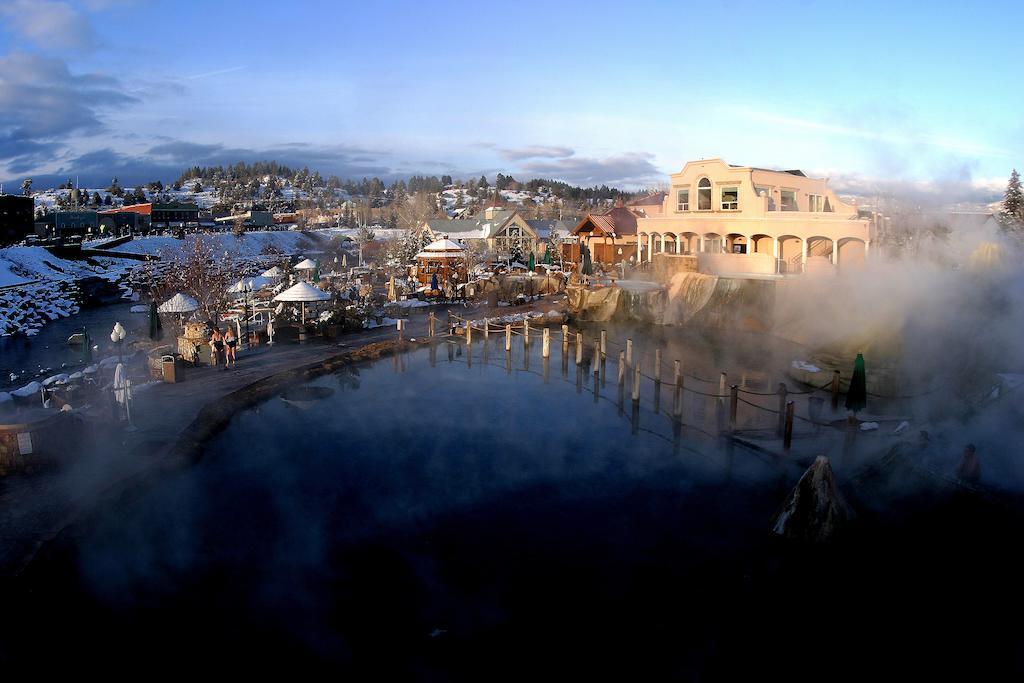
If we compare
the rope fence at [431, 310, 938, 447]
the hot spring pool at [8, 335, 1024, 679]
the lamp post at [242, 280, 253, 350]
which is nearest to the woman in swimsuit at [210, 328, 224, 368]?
the lamp post at [242, 280, 253, 350]

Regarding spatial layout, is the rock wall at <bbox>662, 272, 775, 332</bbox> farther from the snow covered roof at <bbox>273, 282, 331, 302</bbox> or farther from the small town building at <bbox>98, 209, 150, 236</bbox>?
the small town building at <bbox>98, 209, 150, 236</bbox>

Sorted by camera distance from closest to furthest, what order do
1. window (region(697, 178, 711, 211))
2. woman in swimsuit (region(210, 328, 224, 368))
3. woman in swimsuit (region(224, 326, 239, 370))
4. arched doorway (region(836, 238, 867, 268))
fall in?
1. woman in swimsuit (region(224, 326, 239, 370))
2. woman in swimsuit (region(210, 328, 224, 368))
3. arched doorway (region(836, 238, 867, 268))
4. window (region(697, 178, 711, 211))

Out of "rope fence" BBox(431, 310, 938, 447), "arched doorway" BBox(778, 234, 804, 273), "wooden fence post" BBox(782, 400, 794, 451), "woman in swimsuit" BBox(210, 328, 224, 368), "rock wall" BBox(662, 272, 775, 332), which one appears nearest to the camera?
"wooden fence post" BBox(782, 400, 794, 451)

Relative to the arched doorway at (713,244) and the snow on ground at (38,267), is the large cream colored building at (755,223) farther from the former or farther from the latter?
the snow on ground at (38,267)

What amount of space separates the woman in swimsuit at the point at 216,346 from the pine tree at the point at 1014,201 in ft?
119

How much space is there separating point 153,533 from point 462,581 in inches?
196

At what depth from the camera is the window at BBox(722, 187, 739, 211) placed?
34.7 m

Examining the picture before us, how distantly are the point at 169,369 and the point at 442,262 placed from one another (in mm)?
23598

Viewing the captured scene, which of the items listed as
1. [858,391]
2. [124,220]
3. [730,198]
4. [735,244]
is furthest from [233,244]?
[858,391]

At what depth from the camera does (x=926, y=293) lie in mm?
21781

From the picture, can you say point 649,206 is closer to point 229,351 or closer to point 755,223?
point 755,223

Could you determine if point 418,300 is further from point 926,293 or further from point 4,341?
point 926,293

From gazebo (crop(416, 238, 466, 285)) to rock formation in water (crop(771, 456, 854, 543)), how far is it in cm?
2739

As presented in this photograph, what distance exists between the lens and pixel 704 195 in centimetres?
3662
